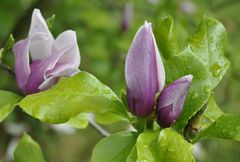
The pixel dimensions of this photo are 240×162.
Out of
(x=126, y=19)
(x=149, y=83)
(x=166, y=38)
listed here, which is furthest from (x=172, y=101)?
(x=126, y=19)

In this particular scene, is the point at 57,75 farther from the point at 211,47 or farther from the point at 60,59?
the point at 211,47

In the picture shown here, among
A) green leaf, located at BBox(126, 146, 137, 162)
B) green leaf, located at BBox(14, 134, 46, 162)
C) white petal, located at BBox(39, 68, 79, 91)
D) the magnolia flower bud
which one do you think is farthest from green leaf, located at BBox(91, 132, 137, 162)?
the magnolia flower bud

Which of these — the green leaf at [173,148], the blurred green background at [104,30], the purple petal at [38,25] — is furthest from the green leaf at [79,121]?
the blurred green background at [104,30]

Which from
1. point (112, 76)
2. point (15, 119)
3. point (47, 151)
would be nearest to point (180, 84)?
point (112, 76)

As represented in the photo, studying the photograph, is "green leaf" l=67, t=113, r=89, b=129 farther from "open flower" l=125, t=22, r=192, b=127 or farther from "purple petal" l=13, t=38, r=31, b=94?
"open flower" l=125, t=22, r=192, b=127

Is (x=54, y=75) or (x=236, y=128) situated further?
(x=54, y=75)

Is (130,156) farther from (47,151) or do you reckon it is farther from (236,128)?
(47,151)
